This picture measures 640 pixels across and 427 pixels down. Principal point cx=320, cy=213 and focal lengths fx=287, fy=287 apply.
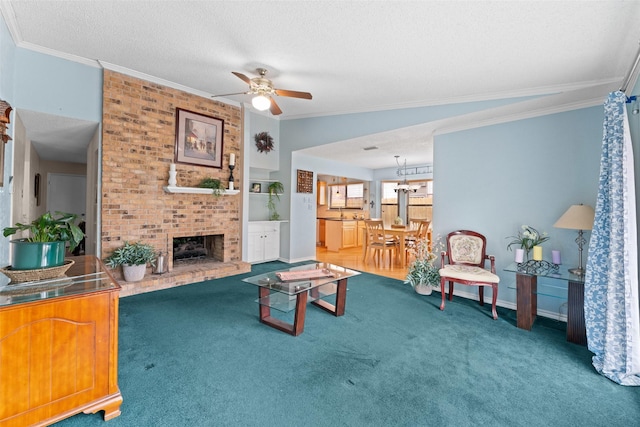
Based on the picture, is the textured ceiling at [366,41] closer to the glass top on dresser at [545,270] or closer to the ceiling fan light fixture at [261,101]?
the ceiling fan light fixture at [261,101]

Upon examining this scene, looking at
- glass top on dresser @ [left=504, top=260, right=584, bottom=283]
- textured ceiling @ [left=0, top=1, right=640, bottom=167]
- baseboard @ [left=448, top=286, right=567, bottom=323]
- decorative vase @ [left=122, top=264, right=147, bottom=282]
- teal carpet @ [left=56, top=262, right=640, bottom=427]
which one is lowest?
teal carpet @ [left=56, top=262, right=640, bottom=427]

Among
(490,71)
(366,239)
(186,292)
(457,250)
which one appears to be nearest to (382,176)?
(366,239)

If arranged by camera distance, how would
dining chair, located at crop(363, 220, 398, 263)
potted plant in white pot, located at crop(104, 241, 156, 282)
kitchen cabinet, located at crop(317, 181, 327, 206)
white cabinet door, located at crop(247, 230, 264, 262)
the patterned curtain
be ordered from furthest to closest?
kitchen cabinet, located at crop(317, 181, 327, 206) < dining chair, located at crop(363, 220, 398, 263) < white cabinet door, located at crop(247, 230, 264, 262) < potted plant in white pot, located at crop(104, 241, 156, 282) < the patterned curtain

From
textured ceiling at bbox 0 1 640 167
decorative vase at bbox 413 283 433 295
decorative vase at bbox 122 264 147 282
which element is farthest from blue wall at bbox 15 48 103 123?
decorative vase at bbox 413 283 433 295

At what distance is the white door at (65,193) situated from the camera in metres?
6.52

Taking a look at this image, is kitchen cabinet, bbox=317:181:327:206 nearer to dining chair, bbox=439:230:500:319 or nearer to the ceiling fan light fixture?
dining chair, bbox=439:230:500:319

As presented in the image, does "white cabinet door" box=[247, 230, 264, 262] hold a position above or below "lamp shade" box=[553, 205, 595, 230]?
below

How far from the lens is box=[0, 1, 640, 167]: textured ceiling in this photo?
2.02 meters

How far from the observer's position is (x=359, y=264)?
229 inches

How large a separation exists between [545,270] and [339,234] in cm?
504

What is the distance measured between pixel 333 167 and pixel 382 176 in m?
2.03

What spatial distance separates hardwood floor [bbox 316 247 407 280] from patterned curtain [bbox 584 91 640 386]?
2.64m

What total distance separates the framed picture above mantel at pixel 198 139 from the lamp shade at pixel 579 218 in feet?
14.9

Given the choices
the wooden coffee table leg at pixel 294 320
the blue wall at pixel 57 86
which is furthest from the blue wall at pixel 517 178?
the blue wall at pixel 57 86
